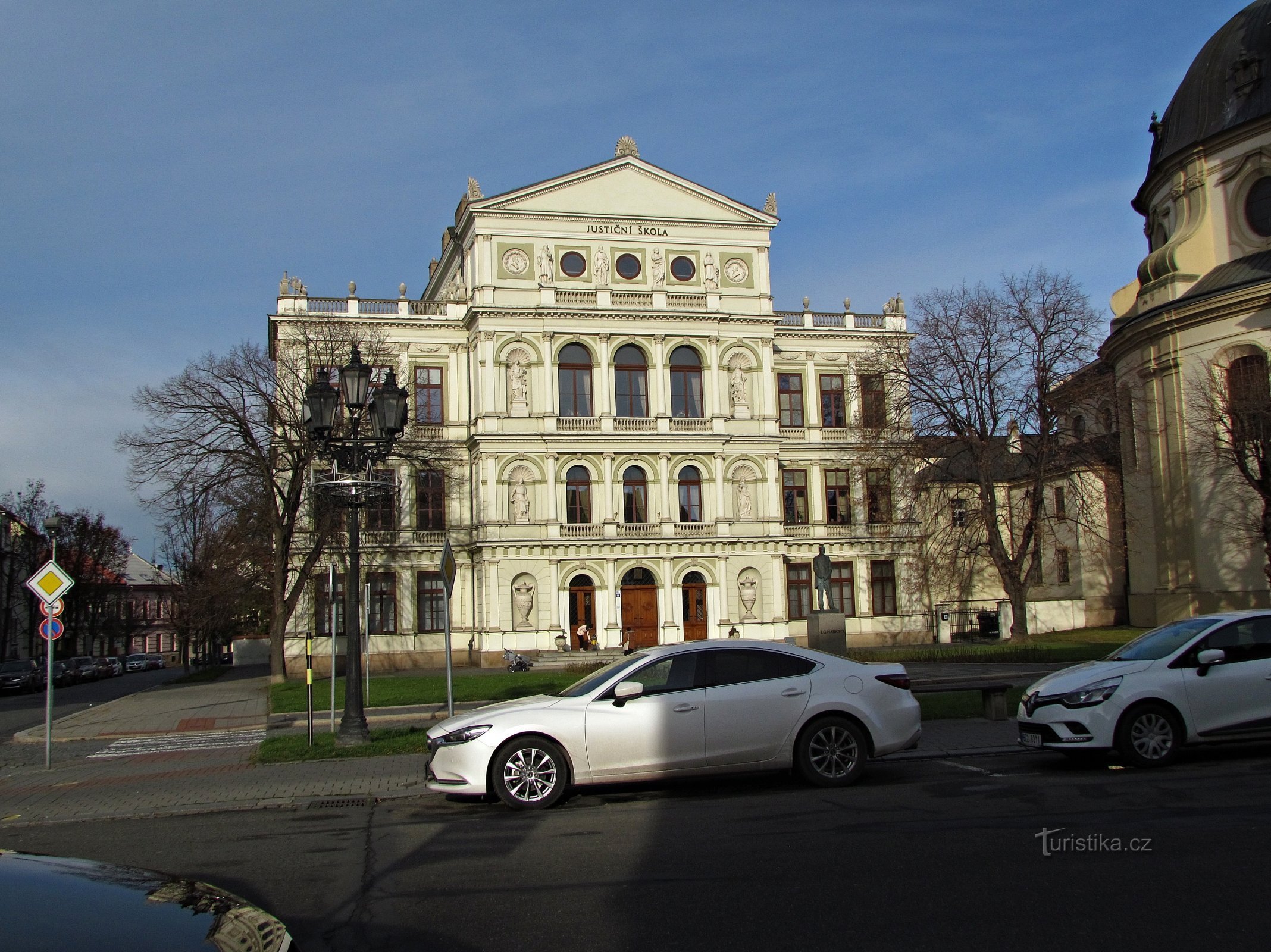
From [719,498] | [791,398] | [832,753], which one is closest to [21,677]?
[719,498]

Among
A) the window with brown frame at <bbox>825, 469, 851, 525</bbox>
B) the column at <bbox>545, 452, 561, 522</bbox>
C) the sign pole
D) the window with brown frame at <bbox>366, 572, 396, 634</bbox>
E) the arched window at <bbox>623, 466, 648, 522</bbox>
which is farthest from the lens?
the window with brown frame at <bbox>825, 469, 851, 525</bbox>

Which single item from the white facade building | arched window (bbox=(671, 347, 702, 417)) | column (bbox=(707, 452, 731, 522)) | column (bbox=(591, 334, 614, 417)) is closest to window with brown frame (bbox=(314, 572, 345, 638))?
the white facade building

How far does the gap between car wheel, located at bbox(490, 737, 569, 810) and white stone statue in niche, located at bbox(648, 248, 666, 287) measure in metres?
39.0

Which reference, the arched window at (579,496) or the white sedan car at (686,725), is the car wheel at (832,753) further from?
the arched window at (579,496)

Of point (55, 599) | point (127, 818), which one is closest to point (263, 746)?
point (55, 599)

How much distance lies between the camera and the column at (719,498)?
4784 cm

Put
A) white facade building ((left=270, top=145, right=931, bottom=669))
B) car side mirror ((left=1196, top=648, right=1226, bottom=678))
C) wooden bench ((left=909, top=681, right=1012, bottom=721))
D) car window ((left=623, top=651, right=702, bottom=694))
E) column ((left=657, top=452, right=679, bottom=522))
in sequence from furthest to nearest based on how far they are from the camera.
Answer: column ((left=657, top=452, right=679, bottom=522)), white facade building ((left=270, top=145, right=931, bottom=669)), wooden bench ((left=909, top=681, right=1012, bottom=721)), car side mirror ((left=1196, top=648, right=1226, bottom=678)), car window ((left=623, top=651, right=702, bottom=694))

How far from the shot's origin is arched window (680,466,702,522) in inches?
1895

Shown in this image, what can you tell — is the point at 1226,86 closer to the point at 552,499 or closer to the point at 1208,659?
the point at 552,499

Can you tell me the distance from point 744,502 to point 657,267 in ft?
36.8

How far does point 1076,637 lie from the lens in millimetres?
44000

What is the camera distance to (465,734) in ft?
36.5

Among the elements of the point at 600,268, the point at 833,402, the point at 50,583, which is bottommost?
the point at 50,583

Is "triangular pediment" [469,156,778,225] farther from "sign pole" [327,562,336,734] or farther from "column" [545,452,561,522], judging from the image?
"sign pole" [327,562,336,734]
